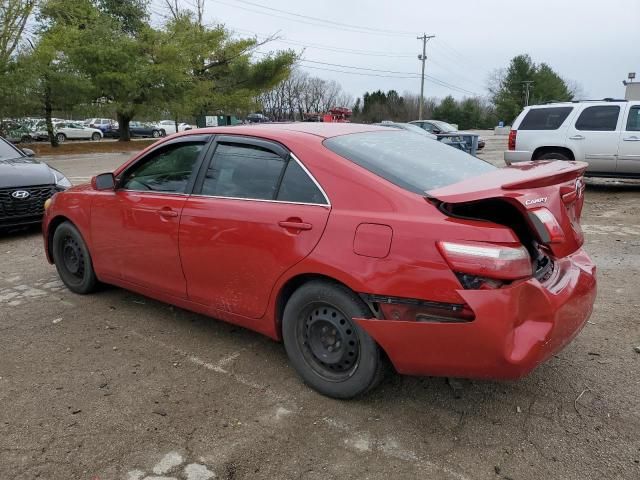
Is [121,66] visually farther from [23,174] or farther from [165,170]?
[165,170]

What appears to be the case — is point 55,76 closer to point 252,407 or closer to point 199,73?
point 199,73

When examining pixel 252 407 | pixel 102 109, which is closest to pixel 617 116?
pixel 252 407

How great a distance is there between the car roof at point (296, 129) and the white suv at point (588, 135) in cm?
827

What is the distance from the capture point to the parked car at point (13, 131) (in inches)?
968

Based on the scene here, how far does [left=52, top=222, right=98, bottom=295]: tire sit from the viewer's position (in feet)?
15.1

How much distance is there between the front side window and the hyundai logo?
11.9 ft

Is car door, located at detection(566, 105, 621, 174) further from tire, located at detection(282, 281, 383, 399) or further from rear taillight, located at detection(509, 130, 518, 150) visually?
tire, located at detection(282, 281, 383, 399)

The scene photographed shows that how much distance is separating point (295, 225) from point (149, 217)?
1.41 meters

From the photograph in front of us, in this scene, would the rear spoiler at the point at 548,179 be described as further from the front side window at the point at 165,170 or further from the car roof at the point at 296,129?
the front side window at the point at 165,170

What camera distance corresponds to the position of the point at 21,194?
6.95 m

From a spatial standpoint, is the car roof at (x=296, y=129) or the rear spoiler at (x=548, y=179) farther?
the car roof at (x=296, y=129)

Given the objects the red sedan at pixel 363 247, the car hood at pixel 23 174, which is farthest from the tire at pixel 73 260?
the car hood at pixel 23 174

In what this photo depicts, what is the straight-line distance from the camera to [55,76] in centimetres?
2497

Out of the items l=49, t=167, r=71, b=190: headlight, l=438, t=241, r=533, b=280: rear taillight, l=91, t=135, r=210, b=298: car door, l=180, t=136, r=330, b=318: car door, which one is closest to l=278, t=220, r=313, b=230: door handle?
l=180, t=136, r=330, b=318: car door
